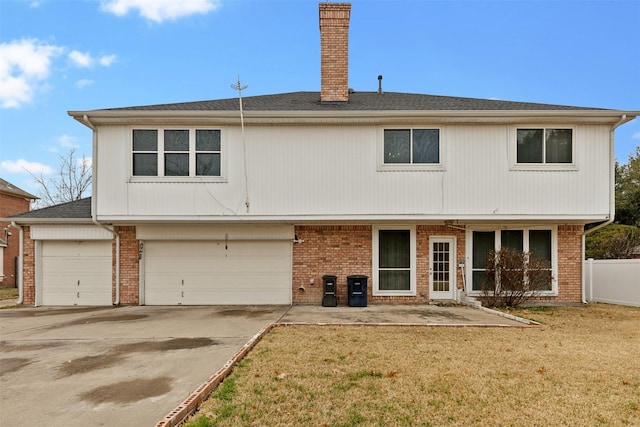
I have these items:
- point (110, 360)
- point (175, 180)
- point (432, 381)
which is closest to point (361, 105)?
point (175, 180)

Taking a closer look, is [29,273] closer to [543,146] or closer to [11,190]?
[543,146]

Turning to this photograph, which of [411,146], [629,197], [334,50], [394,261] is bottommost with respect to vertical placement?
[394,261]

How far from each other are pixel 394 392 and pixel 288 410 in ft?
4.15

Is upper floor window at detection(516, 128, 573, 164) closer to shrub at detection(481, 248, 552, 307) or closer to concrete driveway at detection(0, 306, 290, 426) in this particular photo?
shrub at detection(481, 248, 552, 307)

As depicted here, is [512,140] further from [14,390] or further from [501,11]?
[14,390]

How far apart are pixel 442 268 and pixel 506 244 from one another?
2056mm

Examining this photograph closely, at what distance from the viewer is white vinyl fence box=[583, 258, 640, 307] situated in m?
12.4

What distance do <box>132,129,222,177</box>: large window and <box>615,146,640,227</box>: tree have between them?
97.6 ft

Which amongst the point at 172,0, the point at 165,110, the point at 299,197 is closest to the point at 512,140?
the point at 299,197

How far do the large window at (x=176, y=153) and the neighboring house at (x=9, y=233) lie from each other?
15.9 metres

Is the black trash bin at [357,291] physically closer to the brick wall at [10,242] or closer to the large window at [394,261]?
the large window at [394,261]

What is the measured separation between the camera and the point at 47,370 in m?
5.65

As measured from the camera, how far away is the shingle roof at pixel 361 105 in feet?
37.4

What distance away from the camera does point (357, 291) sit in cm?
1146
